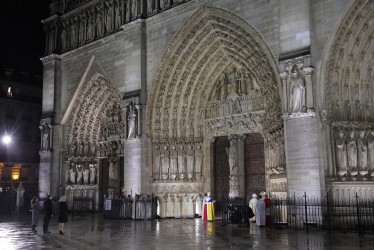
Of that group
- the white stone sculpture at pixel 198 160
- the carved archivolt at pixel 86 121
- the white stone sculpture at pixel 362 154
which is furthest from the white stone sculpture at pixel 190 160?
the white stone sculpture at pixel 362 154

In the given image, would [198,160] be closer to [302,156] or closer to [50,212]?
[302,156]

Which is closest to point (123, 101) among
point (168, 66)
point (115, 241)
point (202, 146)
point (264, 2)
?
point (168, 66)

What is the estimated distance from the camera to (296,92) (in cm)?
1351

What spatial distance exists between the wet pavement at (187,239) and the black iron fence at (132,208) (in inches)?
143

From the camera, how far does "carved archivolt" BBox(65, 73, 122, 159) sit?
22578 mm

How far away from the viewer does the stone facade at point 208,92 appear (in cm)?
1343

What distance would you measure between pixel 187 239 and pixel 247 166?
8.04 metres

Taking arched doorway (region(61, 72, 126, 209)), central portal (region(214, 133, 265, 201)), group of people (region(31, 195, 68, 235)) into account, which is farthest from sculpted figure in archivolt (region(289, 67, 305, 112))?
arched doorway (region(61, 72, 126, 209))

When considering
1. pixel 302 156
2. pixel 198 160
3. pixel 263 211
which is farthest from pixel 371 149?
pixel 198 160

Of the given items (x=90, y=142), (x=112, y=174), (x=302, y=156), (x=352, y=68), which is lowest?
(x=112, y=174)

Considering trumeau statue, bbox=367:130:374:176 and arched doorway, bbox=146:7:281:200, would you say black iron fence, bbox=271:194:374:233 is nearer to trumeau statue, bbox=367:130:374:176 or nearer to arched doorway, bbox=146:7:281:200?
trumeau statue, bbox=367:130:374:176

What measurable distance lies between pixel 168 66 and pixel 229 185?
592cm

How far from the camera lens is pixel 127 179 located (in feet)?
60.9

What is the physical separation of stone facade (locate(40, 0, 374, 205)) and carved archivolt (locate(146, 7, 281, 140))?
48 millimetres
